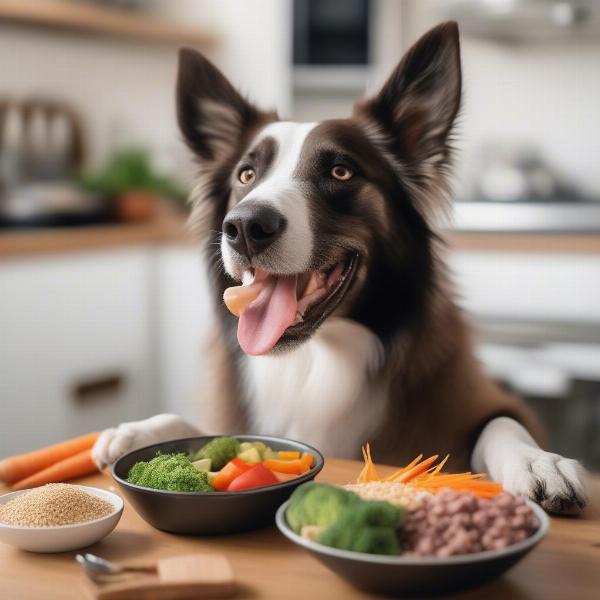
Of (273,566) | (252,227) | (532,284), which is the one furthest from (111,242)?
(273,566)

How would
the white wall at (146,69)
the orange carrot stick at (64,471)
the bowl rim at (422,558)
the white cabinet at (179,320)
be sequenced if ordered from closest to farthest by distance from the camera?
the bowl rim at (422,558) < the orange carrot stick at (64,471) < the white cabinet at (179,320) < the white wall at (146,69)

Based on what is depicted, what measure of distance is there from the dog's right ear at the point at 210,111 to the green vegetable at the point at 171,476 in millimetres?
849

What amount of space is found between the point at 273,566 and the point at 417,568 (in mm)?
201

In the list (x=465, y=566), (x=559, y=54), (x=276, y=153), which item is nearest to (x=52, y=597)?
(x=465, y=566)

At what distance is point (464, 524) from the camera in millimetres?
866

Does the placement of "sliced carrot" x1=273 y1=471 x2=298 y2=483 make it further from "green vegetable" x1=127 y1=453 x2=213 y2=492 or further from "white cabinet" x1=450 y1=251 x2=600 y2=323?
"white cabinet" x1=450 y1=251 x2=600 y2=323

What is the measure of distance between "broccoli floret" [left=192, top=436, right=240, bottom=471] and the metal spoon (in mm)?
218

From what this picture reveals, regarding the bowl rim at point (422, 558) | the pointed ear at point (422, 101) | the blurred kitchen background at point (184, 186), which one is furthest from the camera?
the blurred kitchen background at point (184, 186)

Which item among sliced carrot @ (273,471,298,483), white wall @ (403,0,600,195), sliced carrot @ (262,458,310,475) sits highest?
white wall @ (403,0,600,195)

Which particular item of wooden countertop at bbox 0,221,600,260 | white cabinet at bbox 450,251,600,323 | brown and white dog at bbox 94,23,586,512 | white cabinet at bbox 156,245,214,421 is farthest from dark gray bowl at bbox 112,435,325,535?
white cabinet at bbox 156,245,214,421

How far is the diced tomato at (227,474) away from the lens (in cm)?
106

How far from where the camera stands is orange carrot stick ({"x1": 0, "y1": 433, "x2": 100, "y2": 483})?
4.33ft

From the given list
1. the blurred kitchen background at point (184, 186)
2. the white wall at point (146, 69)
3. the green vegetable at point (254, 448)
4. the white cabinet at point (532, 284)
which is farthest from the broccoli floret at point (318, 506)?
the white wall at point (146, 69)

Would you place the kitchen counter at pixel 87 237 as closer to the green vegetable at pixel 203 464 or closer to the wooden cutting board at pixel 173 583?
the green vegetable at pixel 203 464
